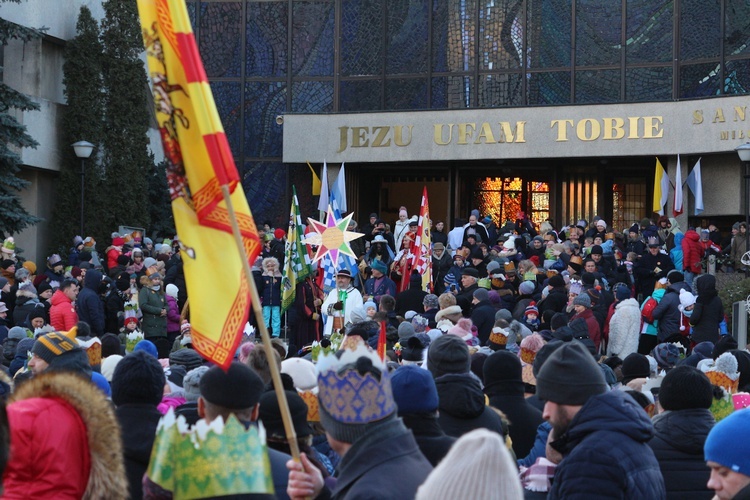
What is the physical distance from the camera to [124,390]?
5582 millimetres

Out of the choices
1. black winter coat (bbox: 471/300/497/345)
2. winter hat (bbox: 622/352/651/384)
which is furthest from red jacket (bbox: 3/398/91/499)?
black winter coat (bbox: 471/300/497/345)

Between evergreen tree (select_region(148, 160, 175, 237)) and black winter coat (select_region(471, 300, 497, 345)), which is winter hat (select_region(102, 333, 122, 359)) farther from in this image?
evergreen tree (select_region(148, 160, 175, 237))

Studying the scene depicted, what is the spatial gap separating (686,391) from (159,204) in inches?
997

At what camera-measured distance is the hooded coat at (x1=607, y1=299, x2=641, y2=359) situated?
15398 millimetres

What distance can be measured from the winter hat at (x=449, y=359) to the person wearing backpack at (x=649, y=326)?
1059 cm

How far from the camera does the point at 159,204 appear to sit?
30250mm

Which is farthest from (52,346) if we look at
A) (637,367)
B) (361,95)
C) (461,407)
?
(361,95)

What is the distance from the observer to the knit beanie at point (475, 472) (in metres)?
2.69

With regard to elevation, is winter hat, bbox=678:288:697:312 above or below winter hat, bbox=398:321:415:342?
above

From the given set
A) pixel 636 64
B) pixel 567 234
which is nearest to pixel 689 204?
pixel 636 64

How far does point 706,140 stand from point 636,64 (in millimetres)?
2611

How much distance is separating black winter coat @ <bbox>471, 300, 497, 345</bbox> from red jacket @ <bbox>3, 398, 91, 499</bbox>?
37.4 feet

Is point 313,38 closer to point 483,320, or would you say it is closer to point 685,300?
point 685,300

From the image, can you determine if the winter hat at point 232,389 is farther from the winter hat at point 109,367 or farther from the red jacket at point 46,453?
the winter hat at point 109,367
